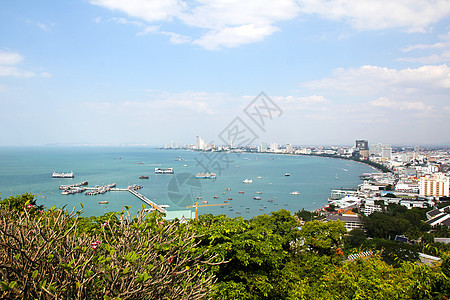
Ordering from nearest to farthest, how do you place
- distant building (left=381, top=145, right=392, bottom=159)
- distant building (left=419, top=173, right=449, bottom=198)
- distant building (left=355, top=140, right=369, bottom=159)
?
1. distant building (left=419, top=173, right=449, bottom=198)
2. distant building (left=381, top=145, right=392, bottom=159)
3. distant building (left=355, top=140, right=369, bottom=159)

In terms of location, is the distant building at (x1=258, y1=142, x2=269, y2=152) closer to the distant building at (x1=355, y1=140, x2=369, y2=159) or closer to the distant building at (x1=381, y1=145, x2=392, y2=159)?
the distant building at (x1=355, y1=140, x2=369, y2=159)

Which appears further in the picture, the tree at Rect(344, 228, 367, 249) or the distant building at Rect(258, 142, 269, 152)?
the distant building at Rect(258, 142, 269, 152)

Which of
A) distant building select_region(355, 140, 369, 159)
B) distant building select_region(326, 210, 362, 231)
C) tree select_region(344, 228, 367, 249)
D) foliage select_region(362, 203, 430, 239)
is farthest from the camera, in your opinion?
distant building select_region(355, 140, 369, 159)

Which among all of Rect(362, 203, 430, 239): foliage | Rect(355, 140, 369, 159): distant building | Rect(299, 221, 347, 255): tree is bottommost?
Rect(362, 203, 430, 239): foliage

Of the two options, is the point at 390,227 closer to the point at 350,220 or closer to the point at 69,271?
the point at 350,220

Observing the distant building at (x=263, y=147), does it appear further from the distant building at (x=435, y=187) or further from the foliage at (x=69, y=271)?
the foliage at (x=69, y=271)

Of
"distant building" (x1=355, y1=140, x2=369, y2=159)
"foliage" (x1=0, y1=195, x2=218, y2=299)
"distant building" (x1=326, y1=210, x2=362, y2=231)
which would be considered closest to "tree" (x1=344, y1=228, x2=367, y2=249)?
"distant building" (x1=326, y1=210, x2=362, y2=231)

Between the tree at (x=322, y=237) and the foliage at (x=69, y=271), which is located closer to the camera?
the foliage at (x=69, y=271)

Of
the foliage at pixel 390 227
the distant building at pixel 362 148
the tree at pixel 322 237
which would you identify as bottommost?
the foliage at pixel 390 227

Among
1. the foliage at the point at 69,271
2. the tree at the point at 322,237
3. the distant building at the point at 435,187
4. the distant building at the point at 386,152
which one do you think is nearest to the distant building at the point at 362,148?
the distant building at the point at 386,152

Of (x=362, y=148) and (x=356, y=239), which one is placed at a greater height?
(x=362, y=148)

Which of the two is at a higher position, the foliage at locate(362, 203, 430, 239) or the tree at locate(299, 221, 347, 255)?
the tree at locate(299, 221, 347, 255)

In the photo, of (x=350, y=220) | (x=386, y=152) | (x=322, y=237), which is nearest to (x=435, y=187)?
(x=350, y=220)
